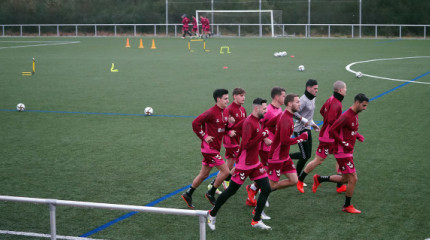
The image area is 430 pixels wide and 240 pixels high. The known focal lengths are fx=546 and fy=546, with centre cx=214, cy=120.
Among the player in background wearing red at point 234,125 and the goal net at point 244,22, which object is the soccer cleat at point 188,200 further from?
the goal net at point 244,22

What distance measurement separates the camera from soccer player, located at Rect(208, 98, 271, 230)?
25.8 ft

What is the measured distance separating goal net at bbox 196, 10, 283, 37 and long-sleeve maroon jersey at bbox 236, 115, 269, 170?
4828 cm

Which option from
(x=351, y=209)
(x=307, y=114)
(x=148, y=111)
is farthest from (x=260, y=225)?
(x=148, y=111)

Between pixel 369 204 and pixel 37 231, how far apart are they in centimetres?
518

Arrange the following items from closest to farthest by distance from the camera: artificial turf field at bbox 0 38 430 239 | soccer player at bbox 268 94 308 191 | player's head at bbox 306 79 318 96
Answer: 1. artificial turf field at bbox 0 38 430 239
2. soccer player at bbox 268 94 308 191
3. player's head at bbox 306 79 318 96

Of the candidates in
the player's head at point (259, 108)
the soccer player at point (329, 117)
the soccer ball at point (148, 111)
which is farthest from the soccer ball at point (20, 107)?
the player's head at point (259, 108)

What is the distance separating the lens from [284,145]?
334 inches

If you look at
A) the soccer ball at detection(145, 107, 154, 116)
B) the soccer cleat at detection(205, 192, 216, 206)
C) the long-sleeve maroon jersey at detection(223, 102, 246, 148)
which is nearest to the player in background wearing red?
the long-sleeve maroon jersey at detection(223, 102, 246, 148)

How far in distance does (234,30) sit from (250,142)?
50.1 metres

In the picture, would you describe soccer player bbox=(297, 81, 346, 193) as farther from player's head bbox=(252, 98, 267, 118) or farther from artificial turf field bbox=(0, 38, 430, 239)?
player's head bbox=(252, 98, 267, 118)

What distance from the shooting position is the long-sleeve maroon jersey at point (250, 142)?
25.9 feet

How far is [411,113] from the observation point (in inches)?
632

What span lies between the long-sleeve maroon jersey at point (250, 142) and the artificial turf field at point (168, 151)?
95cm

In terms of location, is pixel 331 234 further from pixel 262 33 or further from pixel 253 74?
pixel 262 33
